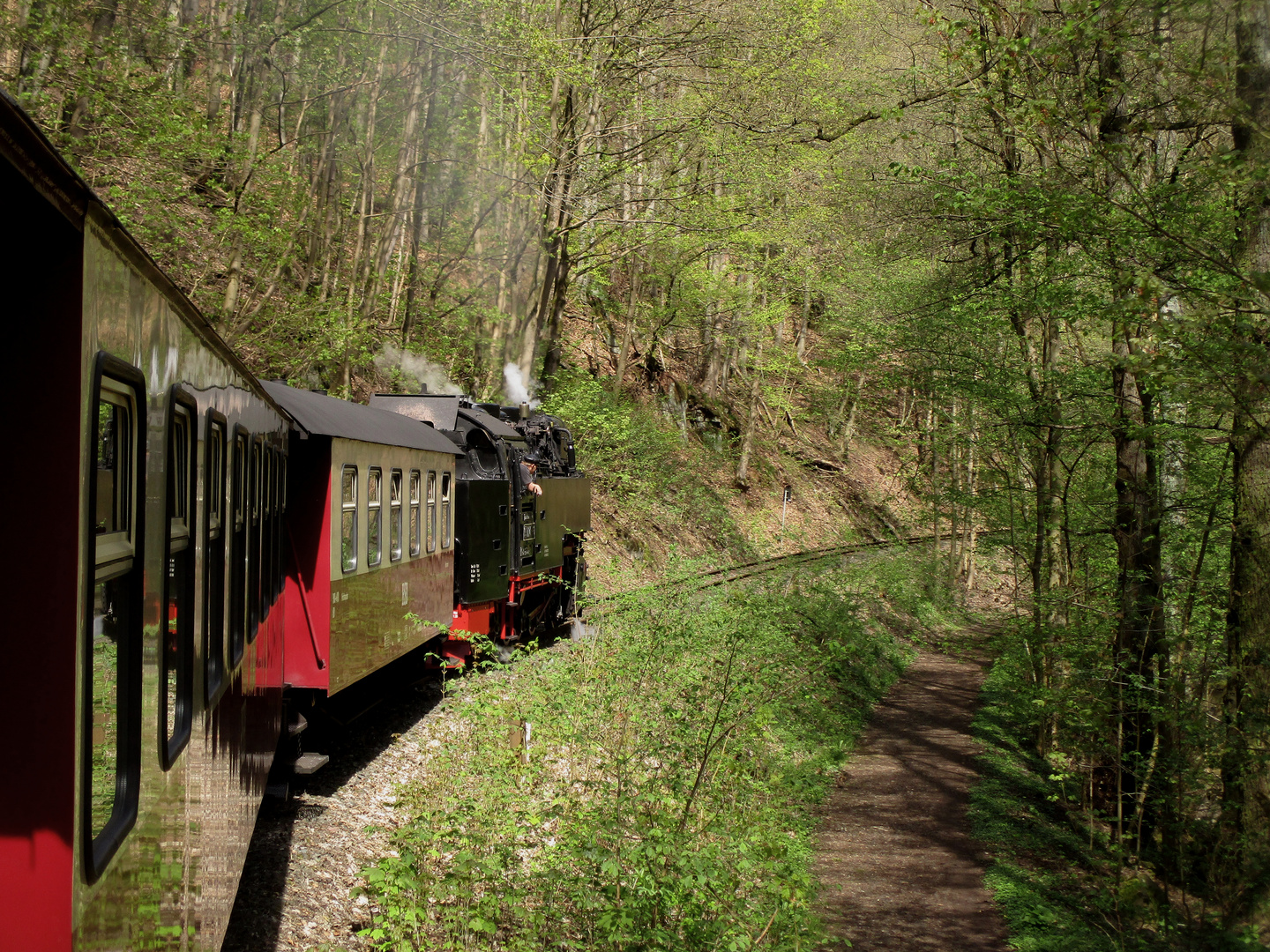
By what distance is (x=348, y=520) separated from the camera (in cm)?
778

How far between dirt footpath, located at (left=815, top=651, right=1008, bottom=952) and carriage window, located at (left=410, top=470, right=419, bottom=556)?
505cm

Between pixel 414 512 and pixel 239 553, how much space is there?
212 inches

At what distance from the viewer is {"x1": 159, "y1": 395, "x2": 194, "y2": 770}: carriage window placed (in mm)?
2596

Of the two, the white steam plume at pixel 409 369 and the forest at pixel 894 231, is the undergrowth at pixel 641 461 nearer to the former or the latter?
the forest at pixel 894 231

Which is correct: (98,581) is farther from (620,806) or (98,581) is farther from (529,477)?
(529,477)

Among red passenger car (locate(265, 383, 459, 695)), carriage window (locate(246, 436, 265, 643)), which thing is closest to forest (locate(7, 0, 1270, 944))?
red passenger car (locate(265, 383, 459, 695))

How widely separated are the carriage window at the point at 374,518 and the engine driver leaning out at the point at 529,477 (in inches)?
204

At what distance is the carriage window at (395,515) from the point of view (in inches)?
352

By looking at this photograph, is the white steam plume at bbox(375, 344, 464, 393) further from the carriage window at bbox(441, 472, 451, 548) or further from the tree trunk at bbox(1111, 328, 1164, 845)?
the tree trunk at bbox(1111, 328, 1164, 845)

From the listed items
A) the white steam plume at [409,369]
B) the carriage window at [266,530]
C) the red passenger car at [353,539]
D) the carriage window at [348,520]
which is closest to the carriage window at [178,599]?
the carriage window at [266,530]

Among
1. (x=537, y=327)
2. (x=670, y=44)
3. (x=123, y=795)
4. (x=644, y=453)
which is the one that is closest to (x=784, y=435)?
(x=644, y=453)

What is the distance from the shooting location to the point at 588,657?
10438 mm

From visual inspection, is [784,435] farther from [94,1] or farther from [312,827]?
[312,827]

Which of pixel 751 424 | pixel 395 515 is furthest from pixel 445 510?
pixel 751 424
